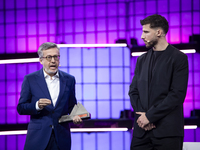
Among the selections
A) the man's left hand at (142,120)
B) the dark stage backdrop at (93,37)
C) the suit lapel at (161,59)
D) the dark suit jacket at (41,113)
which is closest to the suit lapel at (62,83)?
the dark suit jacket at (41,113)

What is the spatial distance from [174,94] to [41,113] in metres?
1.49

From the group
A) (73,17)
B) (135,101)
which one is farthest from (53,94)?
(73,17)

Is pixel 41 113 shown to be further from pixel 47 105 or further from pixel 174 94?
pixel 174 94

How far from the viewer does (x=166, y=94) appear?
229cm

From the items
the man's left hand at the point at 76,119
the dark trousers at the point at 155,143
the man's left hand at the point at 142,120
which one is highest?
the man's left hand at the point at 142,120

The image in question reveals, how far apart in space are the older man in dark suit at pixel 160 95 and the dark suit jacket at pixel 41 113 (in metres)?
0.84

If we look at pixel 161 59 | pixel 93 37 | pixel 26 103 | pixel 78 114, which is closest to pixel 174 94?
pixel 161 59

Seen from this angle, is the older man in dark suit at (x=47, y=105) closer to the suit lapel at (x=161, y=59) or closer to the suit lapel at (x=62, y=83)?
the suit lapel at (x=62, y=83)

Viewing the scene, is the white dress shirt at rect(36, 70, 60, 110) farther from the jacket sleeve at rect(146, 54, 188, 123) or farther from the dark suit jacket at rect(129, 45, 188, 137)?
the jacket sleeve at rect(146, 54, 188, 123)

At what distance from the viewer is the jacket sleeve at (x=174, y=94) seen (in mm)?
2219

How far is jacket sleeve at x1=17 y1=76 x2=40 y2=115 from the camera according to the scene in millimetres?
2631

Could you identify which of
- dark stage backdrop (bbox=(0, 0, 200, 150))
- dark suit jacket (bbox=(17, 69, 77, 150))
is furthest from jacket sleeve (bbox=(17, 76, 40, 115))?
dark stage backdrop (bbox=(0, 0, 200, 150))

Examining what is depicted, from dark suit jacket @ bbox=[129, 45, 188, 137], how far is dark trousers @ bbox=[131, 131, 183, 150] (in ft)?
0.15

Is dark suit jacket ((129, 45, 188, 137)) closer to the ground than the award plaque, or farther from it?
farther from it
